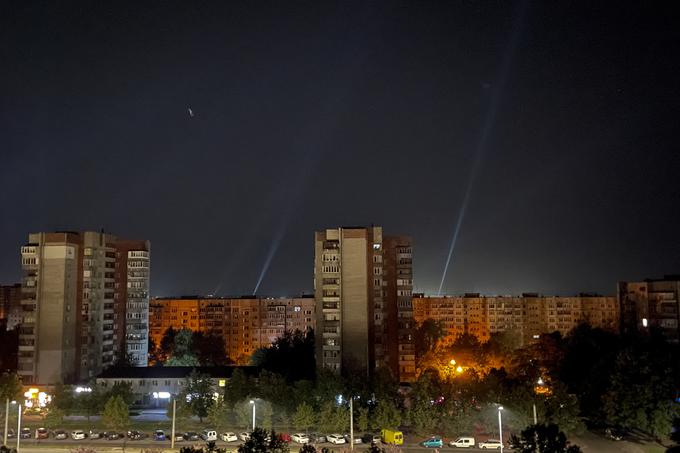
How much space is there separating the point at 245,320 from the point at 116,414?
147 feet

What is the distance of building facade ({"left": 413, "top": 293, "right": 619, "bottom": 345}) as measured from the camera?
79.9 m

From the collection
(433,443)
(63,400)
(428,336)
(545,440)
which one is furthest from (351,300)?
(428,336)

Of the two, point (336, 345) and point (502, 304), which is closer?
point (336, 345)

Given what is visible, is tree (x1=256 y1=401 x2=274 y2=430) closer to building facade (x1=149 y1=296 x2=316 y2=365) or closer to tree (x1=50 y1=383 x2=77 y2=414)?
tree (x1=50 y1=383 x2=77 y2=414)

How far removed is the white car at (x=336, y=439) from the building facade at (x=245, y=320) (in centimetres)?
4409

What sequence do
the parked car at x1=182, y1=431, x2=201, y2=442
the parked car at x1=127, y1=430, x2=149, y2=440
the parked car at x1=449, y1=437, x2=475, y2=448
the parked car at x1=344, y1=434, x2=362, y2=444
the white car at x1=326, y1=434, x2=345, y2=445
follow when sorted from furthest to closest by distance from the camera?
1. the parked car at x1=127, y1=430, x2=149, y2=440
2. the parked car at x1=182, y1=431, x2=201, y2=442
3. the parked car at x1=344, y1=434, x2=362, y2=444
4. the white car at x1=326, y1=434, x2=345, y2=445
5. the parked car at x1=449, y1=437, x2=475, y2=448

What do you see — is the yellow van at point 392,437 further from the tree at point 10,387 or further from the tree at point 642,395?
the tree at point 10,387

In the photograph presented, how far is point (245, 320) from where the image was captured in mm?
79812

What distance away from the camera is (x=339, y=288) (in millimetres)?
43031

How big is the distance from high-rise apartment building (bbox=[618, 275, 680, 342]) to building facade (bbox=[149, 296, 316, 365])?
1481 inches

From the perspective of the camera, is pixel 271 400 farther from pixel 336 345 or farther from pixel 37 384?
pixel 37 384

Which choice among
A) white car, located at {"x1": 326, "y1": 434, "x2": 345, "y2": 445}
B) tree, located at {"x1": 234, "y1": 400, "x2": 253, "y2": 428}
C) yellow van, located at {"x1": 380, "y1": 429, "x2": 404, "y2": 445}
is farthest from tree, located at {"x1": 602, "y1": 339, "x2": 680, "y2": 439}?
tree, located at {"x1": 234, "y1": 400, "x2": 253, "y2": 428}

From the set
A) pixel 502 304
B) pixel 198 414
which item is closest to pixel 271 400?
pixel 198 414

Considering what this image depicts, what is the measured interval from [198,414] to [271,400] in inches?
203
